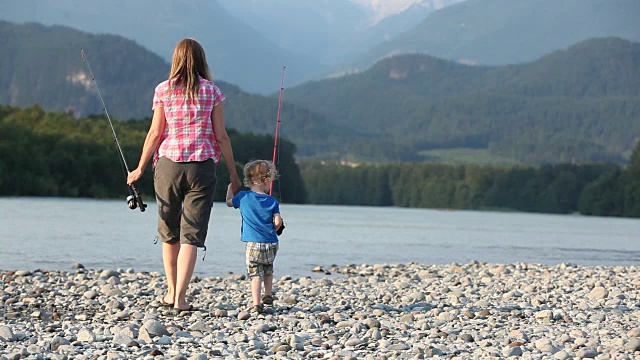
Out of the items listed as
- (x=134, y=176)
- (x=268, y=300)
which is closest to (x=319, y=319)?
(x=268, y=300)

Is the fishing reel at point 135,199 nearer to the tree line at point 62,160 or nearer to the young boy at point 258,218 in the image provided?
the young boy at point 258,218

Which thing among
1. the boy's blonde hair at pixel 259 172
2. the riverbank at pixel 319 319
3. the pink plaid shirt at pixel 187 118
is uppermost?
the pink plaid shirt at pixel 187 118

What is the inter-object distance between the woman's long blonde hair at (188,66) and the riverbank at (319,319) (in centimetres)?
206

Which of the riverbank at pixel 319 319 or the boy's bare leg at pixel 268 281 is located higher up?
the boy's bare leg at pixel 268 281

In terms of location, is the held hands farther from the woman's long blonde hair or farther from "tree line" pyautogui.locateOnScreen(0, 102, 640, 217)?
"tree line" pyautogui.locateOnScreen(0, 102, 640, 217)

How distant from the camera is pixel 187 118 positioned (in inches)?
385

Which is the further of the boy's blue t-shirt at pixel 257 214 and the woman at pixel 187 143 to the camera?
the boy's blue t-shirt at pixel 257 214

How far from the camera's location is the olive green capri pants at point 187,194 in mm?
9797

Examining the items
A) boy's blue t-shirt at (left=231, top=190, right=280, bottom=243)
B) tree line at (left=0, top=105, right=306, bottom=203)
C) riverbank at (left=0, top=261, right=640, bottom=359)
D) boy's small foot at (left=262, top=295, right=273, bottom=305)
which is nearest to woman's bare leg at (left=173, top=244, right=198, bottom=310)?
riverbank at (left=0, top=261, right=640, bottom=359)

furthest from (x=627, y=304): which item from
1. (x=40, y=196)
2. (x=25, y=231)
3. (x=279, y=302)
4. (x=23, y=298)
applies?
(x=40, y=196)

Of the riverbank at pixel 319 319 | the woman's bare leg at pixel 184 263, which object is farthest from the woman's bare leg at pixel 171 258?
the riverbank at pixel 319 319

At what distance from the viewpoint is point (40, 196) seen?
7381cm

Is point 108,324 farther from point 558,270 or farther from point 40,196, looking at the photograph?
point 40,196

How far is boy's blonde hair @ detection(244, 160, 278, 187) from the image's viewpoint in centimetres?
1020
